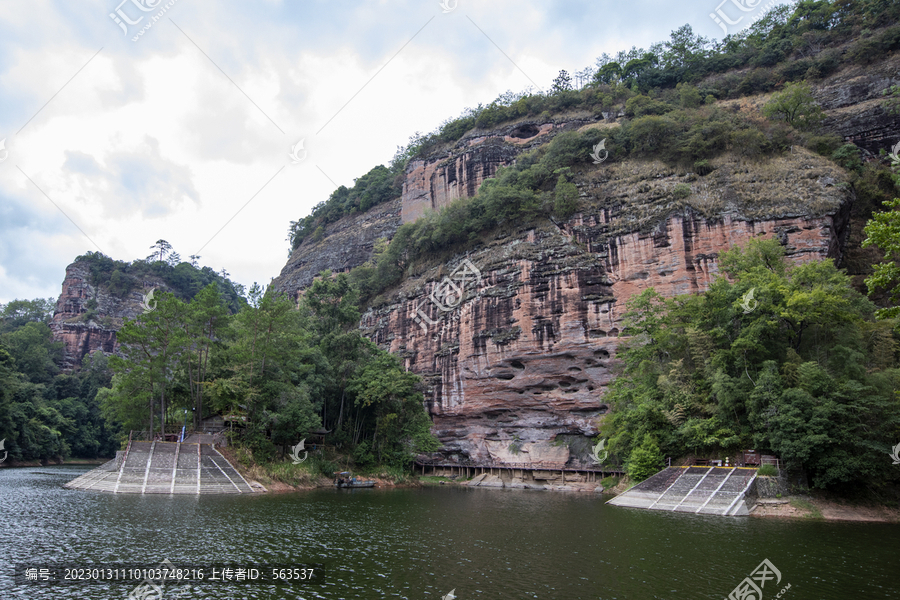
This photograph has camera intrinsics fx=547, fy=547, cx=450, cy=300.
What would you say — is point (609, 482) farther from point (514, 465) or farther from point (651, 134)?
point (651, 134)


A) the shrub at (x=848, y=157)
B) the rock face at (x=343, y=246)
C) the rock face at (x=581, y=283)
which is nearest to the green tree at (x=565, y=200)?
the rock face at (x=581, y=283)

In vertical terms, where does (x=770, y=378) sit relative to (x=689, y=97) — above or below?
below

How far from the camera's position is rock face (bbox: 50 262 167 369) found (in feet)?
263

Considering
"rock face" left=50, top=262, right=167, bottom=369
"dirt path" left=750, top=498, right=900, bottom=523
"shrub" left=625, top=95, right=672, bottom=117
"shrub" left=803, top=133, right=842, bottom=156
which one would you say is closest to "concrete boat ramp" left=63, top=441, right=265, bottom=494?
"dirt path" left=750, top=498, right=900, bottom=523

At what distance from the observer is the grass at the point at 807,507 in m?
22.3

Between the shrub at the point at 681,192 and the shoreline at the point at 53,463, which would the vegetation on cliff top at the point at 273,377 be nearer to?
the shoreline at the point at 53,463

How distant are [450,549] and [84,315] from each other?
282 feet

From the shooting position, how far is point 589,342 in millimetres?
38938

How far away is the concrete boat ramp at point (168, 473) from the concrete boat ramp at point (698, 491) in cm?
1966

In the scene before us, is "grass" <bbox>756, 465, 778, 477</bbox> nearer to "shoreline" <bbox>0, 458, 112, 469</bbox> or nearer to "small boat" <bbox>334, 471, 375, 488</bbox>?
"small boat" <bbox>334, 471, 375, 488</bbox>

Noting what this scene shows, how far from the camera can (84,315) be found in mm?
81500

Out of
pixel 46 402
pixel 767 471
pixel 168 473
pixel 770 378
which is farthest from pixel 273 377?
pixel 46 402

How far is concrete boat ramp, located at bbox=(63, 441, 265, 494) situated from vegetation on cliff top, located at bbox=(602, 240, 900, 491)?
21262 mm

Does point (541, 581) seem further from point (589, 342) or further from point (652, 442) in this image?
point (589, 342)
